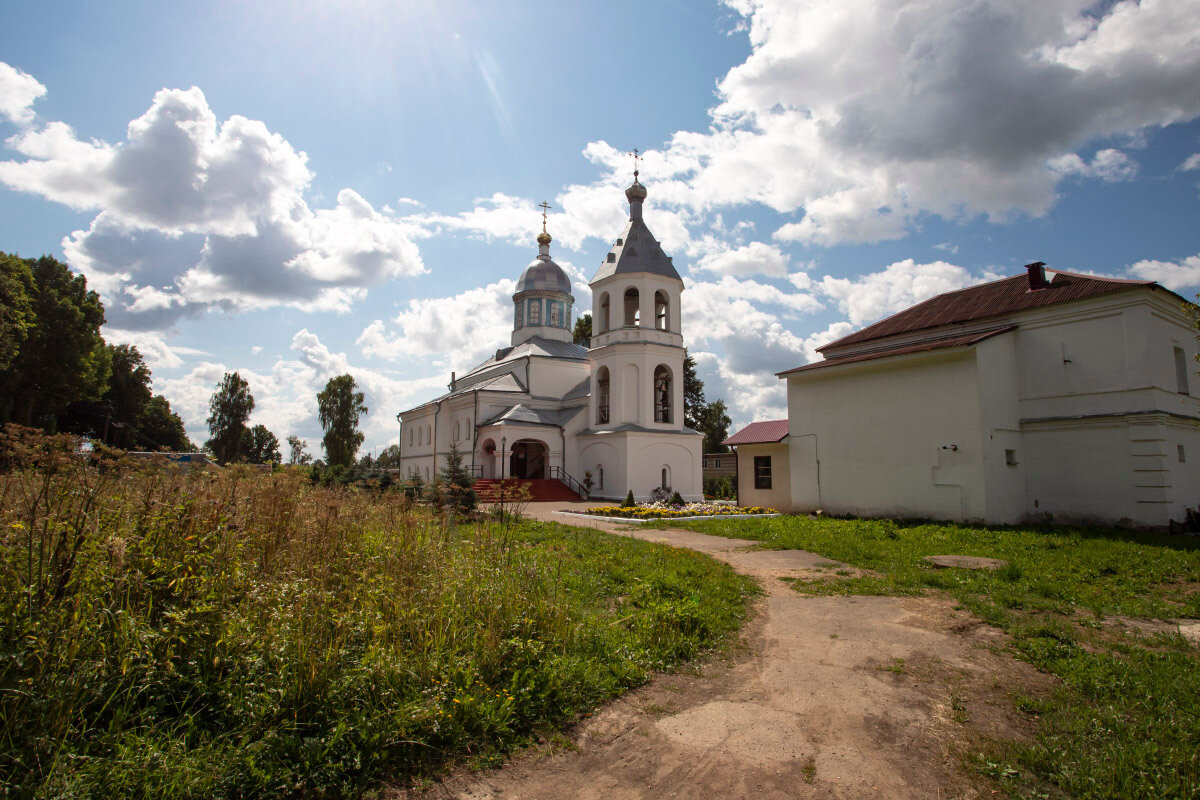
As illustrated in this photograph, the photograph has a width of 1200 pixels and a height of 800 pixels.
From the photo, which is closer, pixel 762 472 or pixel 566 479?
pixel 762 472

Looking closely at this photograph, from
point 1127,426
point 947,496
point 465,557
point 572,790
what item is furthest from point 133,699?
point 1127,426

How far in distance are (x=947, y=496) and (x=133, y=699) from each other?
53.2 ft

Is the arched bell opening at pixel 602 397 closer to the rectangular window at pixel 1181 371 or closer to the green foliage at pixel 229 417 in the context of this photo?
the rectangular window at pixel 1181 371

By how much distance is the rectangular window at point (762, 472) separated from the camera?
2162 cm

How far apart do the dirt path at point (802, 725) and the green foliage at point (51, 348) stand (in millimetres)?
35451

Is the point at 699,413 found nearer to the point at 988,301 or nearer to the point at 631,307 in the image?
the point at 631,307

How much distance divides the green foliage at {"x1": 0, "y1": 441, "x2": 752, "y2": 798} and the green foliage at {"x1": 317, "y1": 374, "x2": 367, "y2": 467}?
157ft

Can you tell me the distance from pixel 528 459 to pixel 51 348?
25.0m

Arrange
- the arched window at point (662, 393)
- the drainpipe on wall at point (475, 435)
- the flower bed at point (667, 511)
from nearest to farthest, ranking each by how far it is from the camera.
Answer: the flower bed at point (667, 511) → the arched window at point (662, 393) → the drainpipe on wall at point (475, 435)

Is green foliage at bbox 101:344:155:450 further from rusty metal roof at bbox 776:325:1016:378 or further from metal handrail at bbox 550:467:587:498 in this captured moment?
rusty metal roof at bbox 776:325:1016:378

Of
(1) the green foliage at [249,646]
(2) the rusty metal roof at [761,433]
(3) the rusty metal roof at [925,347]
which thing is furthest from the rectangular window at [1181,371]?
(1) the green foliage at [249,646]

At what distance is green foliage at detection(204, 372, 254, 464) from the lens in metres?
52.4

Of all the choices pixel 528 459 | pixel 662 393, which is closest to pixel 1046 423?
pixel 662 393

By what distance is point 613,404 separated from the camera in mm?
28562
